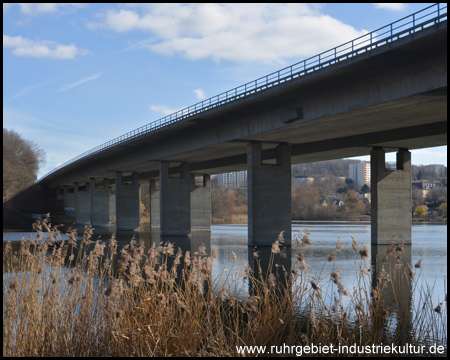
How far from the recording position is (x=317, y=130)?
1341 inches

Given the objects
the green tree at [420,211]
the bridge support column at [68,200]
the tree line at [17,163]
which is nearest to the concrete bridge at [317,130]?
the tree line at [17,163]

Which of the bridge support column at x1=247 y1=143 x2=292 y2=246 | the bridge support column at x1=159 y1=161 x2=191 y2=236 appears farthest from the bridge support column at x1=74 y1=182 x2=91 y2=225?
the bridge support column at x1=247 y1=143 x2=292 y2=246

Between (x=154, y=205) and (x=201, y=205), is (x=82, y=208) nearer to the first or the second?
(x=154, y=205)

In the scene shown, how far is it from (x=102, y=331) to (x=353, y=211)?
11638 cm

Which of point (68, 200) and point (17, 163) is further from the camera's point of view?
point (68, 200)

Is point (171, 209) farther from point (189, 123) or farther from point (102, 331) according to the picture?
point (102, 331)

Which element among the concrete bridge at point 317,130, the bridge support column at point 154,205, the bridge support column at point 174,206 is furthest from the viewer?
the bridge support column at point 154,205

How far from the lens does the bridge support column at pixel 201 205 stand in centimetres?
6372

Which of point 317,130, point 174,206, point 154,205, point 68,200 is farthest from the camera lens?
point 68,200

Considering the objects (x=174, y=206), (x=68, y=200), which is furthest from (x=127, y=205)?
(x=68, y=200)

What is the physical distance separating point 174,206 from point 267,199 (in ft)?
54.8

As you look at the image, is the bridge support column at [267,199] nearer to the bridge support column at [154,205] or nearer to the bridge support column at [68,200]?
the bridge support column at [154,205]

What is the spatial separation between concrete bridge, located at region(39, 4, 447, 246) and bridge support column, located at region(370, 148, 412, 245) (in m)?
Answer: 0.07

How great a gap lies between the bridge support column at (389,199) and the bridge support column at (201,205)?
1104 inches
